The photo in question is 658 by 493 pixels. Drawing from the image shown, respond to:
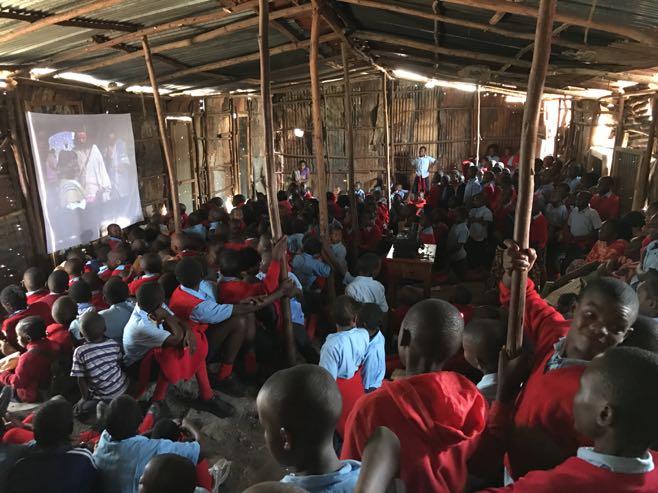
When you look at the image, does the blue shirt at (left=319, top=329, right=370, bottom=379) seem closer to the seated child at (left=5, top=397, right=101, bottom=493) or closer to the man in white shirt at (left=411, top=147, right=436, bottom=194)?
the seated child at (left=5, top=397, right=101, bottom=493)

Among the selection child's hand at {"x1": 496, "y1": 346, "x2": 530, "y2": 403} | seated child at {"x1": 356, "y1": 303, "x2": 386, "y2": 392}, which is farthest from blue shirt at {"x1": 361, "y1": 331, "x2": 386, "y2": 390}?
child's hand at {"x1": 496, "y1": 346, "x2": 530, "y2": 403}

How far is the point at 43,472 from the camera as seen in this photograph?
213cm

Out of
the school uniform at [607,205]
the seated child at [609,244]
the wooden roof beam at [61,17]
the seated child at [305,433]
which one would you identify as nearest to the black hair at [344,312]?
→ the seated child at [305,433]

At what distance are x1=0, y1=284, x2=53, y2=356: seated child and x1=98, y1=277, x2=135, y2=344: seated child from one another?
0.69 metres

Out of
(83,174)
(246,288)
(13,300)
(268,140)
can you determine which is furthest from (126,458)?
(83,174)

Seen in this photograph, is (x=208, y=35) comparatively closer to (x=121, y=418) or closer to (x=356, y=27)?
(x=356, y=27)

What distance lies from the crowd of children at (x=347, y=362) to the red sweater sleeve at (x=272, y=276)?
4cm

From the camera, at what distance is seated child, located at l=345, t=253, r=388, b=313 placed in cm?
416

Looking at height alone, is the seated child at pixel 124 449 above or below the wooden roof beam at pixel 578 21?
below

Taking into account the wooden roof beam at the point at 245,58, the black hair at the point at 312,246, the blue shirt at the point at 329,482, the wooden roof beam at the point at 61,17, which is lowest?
the black hair at the point at 312,246

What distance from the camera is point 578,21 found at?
10.5ft

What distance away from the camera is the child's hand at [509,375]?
1.97 m

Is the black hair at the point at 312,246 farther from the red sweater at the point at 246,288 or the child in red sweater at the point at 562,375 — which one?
the child in red sweater at the point at 562,375

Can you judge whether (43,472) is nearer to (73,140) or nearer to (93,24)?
(93,24)
